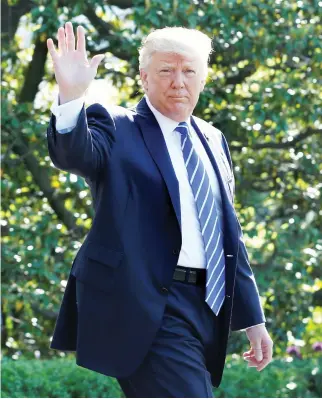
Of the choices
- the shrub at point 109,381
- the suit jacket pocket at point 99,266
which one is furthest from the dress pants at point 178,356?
the shrub at point 109,381

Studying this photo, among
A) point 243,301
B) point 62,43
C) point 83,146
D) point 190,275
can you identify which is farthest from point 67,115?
point 243,301

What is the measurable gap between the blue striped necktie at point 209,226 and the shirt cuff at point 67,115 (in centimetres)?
46

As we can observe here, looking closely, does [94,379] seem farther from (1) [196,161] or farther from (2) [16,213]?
(1) [196,161]

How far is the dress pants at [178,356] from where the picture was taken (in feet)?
10.1

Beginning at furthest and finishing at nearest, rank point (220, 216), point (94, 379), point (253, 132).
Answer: point (253, 132) → point (94, 379) → point (220, 216)

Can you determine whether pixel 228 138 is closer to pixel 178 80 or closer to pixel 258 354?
pixel 258 354

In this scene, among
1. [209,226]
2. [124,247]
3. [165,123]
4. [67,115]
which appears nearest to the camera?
[67,115]

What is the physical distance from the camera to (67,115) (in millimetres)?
2906

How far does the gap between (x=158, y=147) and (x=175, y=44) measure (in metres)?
0.30

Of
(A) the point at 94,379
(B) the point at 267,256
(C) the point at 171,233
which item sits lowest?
(A) the point at 94,379

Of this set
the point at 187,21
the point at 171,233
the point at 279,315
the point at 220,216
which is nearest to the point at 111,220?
the point at 171,233

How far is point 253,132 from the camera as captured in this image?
659cm

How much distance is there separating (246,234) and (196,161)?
3.30m

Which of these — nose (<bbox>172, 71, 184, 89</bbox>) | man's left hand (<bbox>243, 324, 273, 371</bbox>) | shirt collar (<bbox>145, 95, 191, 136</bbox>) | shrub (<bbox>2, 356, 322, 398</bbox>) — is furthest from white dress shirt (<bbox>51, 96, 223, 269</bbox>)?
shrub (<bbox>2, 356, 322, 398</bbox>)
